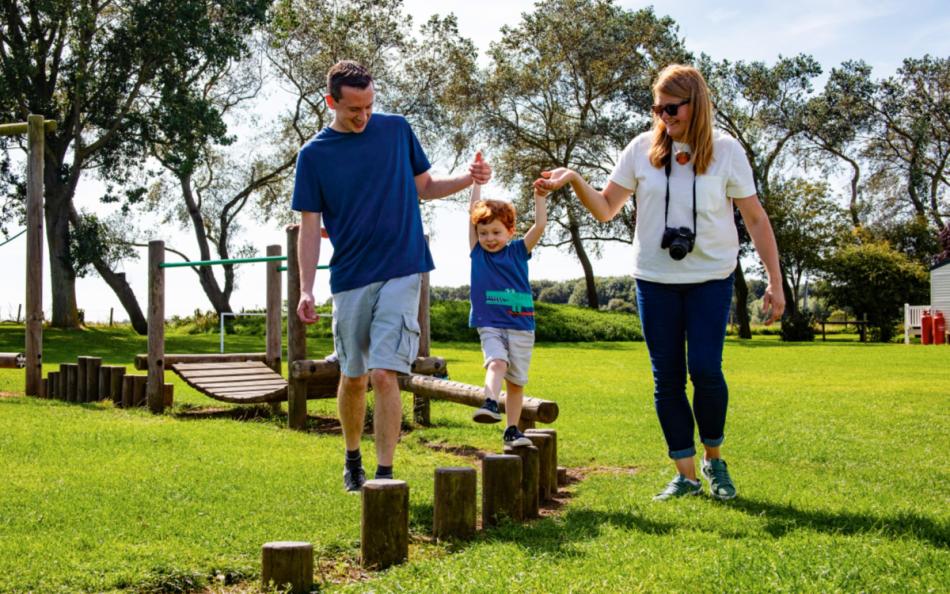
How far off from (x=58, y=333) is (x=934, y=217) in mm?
43330

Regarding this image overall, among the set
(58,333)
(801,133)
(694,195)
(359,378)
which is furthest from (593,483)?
(801,133)

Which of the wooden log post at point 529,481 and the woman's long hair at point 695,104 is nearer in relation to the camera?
the woman's long hair at point 695,104

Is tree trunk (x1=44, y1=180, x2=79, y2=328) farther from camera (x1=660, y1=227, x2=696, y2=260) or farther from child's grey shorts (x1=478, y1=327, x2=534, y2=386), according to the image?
camera (x1=660, y1=227, x2=696, y2=260)

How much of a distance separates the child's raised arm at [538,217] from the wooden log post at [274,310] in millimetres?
5472

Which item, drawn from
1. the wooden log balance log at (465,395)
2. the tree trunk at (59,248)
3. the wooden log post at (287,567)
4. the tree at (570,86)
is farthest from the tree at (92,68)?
the wooden log post at (287,567)

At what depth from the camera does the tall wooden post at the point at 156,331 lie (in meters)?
11.2

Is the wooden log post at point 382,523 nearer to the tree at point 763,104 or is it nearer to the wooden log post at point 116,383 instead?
the wooden log post at point 116,383

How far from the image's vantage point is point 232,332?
32312 mm

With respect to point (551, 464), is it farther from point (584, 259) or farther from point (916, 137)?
point (916, 137)

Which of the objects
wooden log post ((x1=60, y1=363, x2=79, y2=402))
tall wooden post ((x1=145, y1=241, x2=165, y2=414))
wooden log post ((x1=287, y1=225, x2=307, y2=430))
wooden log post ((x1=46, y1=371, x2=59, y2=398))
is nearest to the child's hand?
wooden log post ((x1=287, y1=225, x2=307, y2=430))

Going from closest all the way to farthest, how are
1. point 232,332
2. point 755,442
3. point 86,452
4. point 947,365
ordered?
point 86,452 < point 755,442 < point 947,365 < point 232,332

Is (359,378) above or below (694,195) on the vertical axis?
below

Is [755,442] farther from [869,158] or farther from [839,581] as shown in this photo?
[869,158]

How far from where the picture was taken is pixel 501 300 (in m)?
6.16
